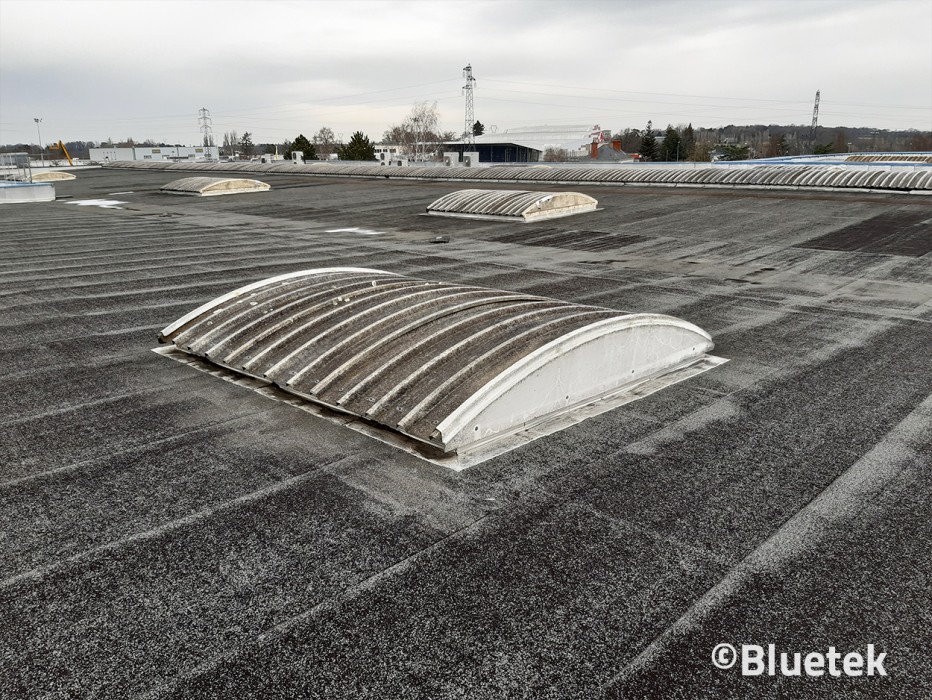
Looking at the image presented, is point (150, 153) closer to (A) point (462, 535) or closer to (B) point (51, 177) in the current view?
(B) point (51, 177)

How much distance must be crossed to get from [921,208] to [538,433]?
97.1ft

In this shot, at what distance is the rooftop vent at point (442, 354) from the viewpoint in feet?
26.2

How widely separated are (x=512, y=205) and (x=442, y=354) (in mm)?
20945

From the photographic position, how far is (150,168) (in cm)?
7112

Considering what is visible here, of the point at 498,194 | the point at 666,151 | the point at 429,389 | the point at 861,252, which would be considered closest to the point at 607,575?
the point at 429,389

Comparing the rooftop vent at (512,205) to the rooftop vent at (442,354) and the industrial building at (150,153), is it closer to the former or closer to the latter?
the rooftop vent at (442,354)

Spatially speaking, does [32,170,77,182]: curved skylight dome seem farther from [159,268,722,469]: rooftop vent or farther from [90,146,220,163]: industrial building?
[159,268,722,469]: rooftop vent

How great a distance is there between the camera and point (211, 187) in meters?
40.7

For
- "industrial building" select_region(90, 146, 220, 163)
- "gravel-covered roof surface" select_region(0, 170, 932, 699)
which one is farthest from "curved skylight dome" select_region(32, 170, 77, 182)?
"gravel-covered roof surface" select_region(0, 170, 932, 699)

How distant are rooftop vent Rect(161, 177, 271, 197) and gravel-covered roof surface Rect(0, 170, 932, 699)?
1171 inches

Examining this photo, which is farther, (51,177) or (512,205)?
(51,177)

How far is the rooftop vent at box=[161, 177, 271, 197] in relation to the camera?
40.6 metres

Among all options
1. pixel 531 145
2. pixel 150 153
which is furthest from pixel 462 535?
pixel 150 153

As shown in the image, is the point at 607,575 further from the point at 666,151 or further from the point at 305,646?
the point at 666,151
